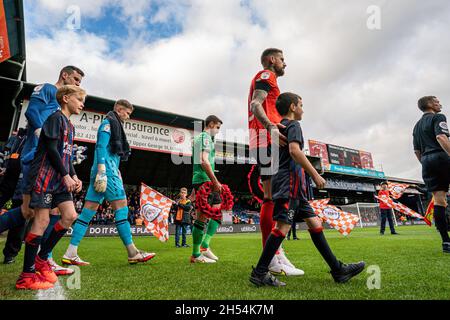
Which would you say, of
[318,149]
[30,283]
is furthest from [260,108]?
[318,149]

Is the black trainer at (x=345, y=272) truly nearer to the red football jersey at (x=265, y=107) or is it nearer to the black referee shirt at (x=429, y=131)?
the red football jersey at (x=265, y=107)

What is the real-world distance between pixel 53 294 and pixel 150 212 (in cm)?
522

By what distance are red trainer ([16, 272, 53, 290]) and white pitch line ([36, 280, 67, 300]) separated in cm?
6

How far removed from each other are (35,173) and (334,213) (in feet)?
31.1

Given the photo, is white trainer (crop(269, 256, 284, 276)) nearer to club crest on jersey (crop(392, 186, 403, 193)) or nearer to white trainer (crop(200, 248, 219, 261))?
white trainer (crop(200, 248, 219, 261))

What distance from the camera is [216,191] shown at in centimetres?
385

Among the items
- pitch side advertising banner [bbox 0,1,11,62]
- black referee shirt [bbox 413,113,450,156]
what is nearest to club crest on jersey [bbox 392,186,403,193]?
black referee shirt [bbox 413,113,450,156]

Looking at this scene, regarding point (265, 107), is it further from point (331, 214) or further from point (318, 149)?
point (318, 149)

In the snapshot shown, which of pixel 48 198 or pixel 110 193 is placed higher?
pixel 110 193

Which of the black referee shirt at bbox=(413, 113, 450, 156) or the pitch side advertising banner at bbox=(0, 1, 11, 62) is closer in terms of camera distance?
the black referee shirt at bbox=(413, 113, 450, 156)

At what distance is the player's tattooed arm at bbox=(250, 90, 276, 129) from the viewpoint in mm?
2559

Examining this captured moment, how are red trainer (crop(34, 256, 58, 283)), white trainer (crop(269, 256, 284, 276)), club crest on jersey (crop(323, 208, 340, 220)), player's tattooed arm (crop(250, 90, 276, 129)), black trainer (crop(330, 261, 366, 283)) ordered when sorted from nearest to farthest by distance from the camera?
black trainer (crop(330, 261, 366, 283)), red trainer (crop(34, 256, 58, 283)), player's tattooed arm (crop(250, 90, 276, 129)), white trainer (crop(269, 256, 284, 276)), club crest on jersey (crop(323, 208, 340, 220))

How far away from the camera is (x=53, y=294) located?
1937mm
